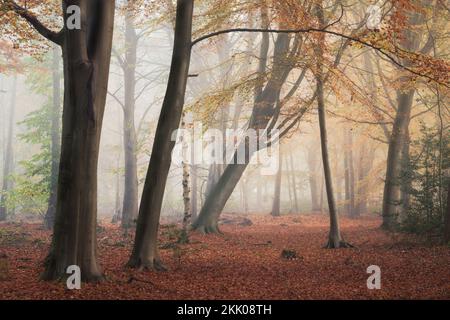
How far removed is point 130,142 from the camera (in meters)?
20.7

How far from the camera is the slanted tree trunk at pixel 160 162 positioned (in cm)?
892

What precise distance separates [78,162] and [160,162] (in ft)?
6.43

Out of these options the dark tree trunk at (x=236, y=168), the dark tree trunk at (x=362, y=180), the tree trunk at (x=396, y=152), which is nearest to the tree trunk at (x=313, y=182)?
the dark tree trunk at (x=362, y=180)

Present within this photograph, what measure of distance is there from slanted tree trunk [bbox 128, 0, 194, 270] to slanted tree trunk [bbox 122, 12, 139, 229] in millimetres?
10689

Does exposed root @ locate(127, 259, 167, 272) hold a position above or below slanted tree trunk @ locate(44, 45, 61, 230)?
below

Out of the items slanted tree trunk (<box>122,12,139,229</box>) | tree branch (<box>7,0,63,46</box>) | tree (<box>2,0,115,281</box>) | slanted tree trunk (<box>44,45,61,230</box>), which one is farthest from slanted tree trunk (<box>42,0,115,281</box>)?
slanted tree trunk (<box>122,12,139,229</box>)

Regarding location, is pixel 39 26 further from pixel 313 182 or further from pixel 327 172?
pixel 313 182

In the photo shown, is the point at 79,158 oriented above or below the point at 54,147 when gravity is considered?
below

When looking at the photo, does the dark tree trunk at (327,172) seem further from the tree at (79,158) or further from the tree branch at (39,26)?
the tree branch at (39,26)

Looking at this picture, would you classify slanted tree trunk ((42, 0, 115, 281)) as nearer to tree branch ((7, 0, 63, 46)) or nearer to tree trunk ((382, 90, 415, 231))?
tree branch ((7, 0, 63, 46))

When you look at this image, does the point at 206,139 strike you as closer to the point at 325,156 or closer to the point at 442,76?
the point at 325,156

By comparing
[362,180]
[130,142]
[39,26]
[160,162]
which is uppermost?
[39,26]

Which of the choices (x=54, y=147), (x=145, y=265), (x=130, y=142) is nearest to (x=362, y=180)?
(x=130, y=142)

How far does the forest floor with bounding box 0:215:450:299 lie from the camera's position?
7.11 meters
